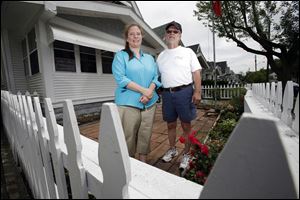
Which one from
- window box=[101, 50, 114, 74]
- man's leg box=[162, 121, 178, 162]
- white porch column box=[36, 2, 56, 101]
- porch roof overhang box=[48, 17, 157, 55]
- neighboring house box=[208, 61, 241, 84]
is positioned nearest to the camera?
man's leg box=[162, 121, 178, 162]

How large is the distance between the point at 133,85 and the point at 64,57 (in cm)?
527

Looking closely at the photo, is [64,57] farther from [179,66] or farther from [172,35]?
[179,66]

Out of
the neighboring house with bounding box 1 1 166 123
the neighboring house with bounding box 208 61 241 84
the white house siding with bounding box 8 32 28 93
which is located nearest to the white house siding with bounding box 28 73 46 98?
the neighboring house with bounding box 1 1 166 123

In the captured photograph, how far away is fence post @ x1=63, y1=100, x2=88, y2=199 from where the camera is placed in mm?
788

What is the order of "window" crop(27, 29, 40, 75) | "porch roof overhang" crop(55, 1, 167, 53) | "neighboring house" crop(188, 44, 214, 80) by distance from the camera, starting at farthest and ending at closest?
"neighboring house" crop(188, 44, 214, 80), "window" crop(27, 29, 40, 75), "porch roof overhang" crop(55, 1, 167, 53)

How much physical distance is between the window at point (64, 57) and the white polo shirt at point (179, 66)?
16.0 ft

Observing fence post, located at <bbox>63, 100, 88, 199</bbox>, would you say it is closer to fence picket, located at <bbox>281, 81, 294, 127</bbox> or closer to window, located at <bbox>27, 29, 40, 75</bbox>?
fence picket, located at <bbox>281, 81, 294, 127</bbox>

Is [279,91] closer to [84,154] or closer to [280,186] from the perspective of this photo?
[280,186]

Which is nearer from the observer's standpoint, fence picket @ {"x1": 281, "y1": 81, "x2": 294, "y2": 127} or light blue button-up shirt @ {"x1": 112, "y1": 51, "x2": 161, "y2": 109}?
fence picket @ {"x1": 281, "y1": 81, "x2": 294, "y2": 127}

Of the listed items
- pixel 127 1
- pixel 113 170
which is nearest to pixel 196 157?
pixel 113 170

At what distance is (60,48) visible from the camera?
19.4 ft

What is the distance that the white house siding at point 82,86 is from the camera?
575 cm

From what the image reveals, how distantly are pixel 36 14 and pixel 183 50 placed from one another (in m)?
5.16

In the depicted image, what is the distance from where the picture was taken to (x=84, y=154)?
99 centimetres
